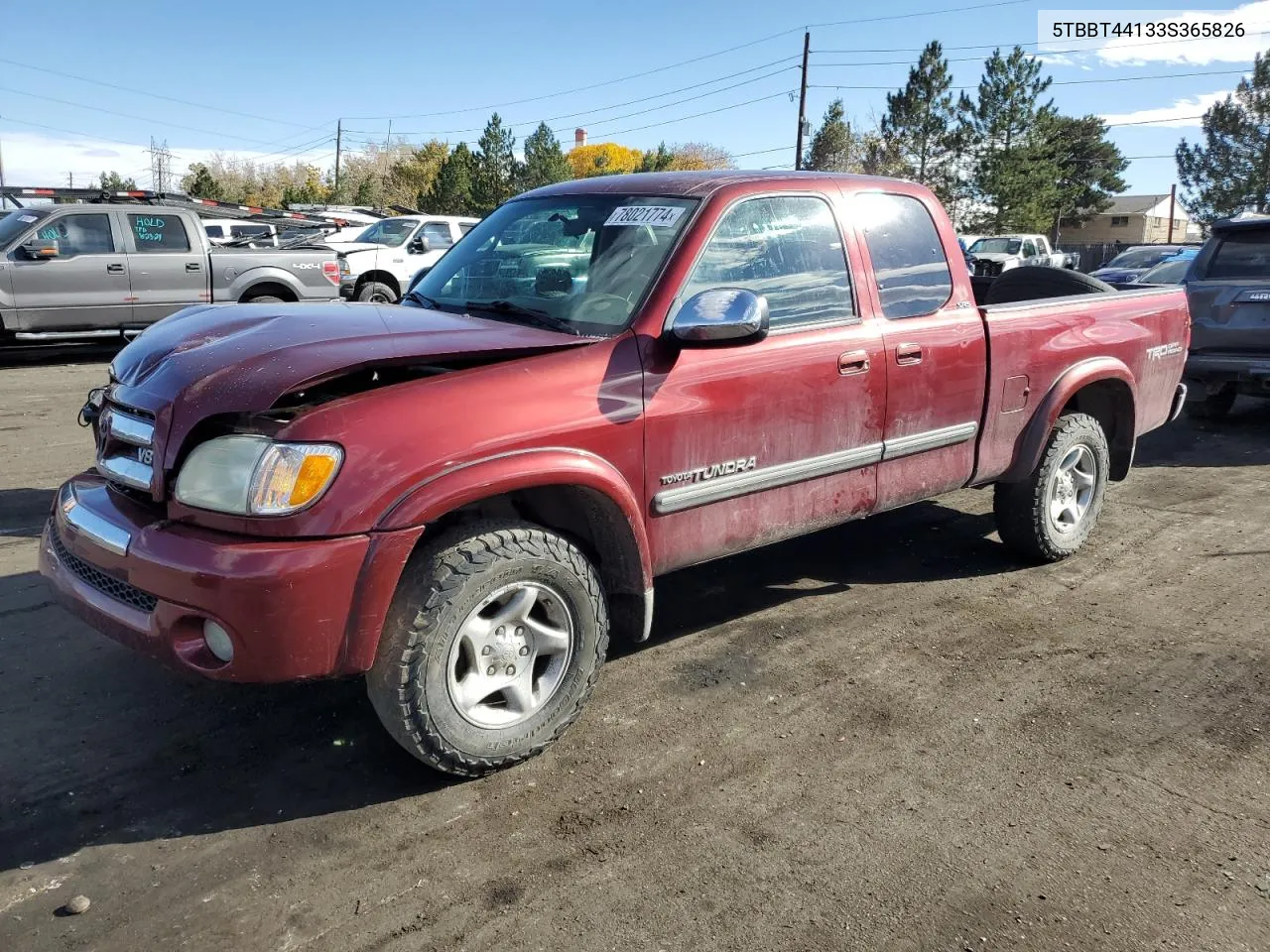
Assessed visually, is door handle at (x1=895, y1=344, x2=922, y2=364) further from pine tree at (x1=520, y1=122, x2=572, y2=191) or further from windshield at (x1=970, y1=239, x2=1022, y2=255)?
pine tree at (x1=520, y1=122, x2=572, y2=191)

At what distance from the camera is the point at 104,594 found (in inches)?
120

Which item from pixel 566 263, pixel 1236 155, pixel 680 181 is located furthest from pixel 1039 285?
pixel 1236 155

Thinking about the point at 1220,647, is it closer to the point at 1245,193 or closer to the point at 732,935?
the point at 732,935

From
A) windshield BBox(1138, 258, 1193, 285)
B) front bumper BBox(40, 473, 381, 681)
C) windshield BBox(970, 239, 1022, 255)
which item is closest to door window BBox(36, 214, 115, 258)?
front bumper BBox(40, 473, 381, 681)

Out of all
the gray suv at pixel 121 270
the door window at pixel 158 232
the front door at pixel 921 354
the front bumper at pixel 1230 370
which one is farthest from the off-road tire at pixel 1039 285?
the door window at pixel 158 232

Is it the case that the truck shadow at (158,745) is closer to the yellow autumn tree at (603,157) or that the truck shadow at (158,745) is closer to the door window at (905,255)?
the door window at (905,255)

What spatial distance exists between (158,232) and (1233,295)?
12.0 m

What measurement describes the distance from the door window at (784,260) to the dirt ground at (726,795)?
142 centimetres

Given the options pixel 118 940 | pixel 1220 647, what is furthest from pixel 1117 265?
pixel 118 940

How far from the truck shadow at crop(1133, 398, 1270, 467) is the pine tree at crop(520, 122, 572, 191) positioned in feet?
163

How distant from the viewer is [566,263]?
12.7 ft

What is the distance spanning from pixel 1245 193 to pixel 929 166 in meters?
18.1

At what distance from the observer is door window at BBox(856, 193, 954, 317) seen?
4.27 m

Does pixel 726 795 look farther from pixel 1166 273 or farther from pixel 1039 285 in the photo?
pixel 1166 273
